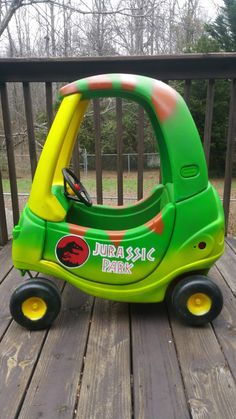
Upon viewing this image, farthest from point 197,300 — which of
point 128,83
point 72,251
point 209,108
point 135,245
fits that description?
point 209,108

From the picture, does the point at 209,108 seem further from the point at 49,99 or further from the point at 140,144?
the point at 49,99

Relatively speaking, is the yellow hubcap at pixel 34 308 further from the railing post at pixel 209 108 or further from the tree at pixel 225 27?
the tree at pixel 225 27

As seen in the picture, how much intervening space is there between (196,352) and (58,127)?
1.09 metres

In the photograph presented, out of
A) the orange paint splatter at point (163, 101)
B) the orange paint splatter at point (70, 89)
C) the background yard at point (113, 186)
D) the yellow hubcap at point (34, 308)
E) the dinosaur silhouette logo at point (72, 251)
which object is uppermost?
the orange paint splatter at point (70, 89)

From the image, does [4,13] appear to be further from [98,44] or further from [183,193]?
[183,193]

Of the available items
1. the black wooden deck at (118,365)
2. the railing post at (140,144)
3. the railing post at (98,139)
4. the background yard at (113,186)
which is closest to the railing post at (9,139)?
the railing post at (98,139)

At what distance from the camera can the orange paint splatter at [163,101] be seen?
1459 millimetres

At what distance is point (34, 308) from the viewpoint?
159 centimetres

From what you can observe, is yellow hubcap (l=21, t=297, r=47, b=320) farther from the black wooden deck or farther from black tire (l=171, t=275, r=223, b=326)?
black tire (l=171, t=275, r=223, b=326)

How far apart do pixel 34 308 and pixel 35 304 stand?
0.07 ft

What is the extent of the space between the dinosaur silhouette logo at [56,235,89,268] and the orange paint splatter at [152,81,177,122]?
0.64 meters

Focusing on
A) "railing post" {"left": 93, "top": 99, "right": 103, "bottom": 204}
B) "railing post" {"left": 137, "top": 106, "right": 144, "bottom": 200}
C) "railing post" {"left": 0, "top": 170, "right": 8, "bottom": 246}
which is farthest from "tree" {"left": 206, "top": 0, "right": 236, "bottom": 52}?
"railing post" {"left": 0, "top": 170, "right": 8, "bottom": 246}

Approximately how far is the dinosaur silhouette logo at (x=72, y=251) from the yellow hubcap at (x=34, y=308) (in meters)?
0.20

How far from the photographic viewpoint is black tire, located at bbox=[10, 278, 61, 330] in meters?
1.56
